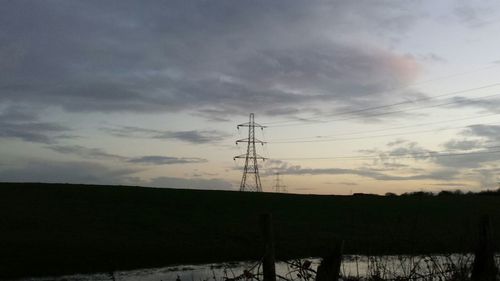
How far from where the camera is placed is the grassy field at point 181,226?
24.2 metres

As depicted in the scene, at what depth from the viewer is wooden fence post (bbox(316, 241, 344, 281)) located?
8945 mm

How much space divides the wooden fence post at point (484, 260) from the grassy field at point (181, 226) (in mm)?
2502

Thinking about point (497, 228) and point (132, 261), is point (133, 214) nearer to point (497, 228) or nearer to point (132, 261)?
point (132, 261)

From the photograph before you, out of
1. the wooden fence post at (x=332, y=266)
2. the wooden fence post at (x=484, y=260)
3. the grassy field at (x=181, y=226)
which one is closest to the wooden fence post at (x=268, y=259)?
the wooden fence post at (x=332, y=266)

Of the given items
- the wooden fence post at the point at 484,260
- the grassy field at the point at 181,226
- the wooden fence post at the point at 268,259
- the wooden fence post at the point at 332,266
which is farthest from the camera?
the grassy field at the point at 181,226

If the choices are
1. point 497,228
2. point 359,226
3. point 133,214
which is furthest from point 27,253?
point 497,228

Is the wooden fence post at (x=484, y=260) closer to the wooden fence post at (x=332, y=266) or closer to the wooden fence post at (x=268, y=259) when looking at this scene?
the wooden fence post at (x=332, y=266)

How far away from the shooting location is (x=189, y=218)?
1511 inches

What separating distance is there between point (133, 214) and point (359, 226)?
14.5 metres

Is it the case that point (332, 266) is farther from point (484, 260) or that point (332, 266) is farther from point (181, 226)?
point (181, 226)

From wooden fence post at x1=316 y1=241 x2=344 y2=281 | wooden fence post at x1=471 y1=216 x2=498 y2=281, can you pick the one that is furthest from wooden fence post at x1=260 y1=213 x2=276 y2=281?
wooden fence post at x1=471 y1=216 x2=498 y2=281

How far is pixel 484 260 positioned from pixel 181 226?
25.8 meters

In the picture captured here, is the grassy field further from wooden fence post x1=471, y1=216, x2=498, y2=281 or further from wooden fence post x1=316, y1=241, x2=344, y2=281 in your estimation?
wooden fence post x1=316, y1=241, x2=344, y2=281

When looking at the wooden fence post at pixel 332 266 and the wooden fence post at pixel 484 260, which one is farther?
the wooden fence post at pixel 484 260
